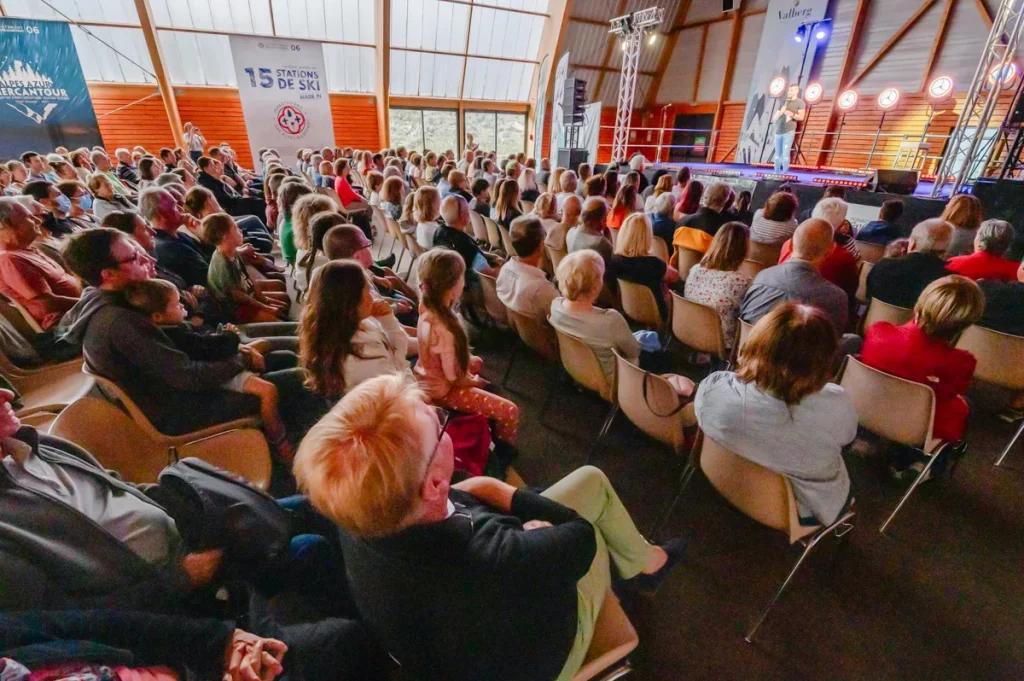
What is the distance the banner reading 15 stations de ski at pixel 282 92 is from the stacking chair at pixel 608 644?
13.0 meters

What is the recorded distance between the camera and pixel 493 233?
5.04m

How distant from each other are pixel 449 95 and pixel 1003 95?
45.7ft

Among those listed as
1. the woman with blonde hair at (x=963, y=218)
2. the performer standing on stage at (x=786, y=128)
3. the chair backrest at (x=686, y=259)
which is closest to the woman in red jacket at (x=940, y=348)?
the chair backrest at (x=686, y=259)

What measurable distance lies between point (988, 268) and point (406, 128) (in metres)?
15.4

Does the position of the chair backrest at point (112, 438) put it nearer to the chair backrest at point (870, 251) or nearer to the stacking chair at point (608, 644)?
the stacking chair at point (608, 644)

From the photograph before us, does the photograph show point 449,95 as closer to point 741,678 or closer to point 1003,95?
point 1003,95

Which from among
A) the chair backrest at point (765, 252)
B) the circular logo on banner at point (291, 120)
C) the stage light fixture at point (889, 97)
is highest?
the stage light fixture at point (889, 97)

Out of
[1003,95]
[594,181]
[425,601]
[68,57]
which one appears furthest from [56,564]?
[1003,95]

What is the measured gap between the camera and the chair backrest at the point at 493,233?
4.93 metres

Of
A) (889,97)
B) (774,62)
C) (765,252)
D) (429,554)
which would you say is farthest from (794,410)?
(774,62)

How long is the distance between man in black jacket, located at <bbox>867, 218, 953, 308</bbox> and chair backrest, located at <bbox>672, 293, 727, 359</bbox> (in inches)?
45.0

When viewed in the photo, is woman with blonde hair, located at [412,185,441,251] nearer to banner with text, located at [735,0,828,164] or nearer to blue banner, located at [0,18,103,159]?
blue banner, located at [0,18,103,159]

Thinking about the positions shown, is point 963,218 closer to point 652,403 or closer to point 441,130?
point 652,403

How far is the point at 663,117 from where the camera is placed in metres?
16.5
